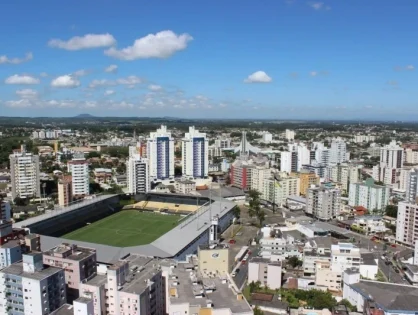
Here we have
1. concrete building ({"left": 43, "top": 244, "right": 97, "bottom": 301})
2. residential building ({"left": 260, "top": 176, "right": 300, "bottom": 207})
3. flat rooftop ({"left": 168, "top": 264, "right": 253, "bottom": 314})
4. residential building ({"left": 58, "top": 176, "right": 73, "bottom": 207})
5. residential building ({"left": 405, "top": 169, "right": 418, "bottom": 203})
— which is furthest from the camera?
residential building ({"left": 260, "top": 176, "right": 300, "bottom": 207})

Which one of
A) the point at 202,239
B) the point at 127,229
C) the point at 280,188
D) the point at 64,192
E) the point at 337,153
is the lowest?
the point at 127,229

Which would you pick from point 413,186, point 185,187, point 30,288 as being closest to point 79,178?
point 185,187

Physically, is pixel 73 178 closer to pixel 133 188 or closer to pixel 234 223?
pixel 133 188

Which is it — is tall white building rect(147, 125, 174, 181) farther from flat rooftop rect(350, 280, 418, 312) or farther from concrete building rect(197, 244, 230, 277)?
flat rooftop rect(350, 280, 418, 312)

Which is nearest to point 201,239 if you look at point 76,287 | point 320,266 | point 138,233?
point 138,233

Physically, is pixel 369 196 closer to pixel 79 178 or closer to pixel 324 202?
pixel 324 202

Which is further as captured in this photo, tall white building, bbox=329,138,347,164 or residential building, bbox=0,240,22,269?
tall white building, bbox=329,138,347,164

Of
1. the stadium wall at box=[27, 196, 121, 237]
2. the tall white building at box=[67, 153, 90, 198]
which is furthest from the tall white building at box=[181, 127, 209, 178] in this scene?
the stadium wall at box=[27, 196, 121, 237]
